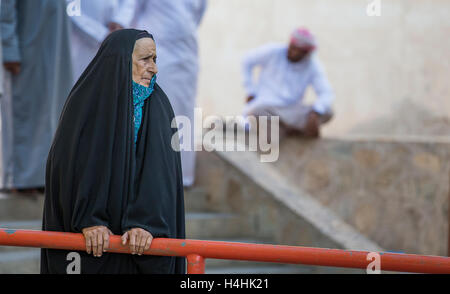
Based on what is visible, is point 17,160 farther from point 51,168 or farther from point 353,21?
point 353,21

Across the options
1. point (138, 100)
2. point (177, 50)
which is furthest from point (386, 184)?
point (138, 100)

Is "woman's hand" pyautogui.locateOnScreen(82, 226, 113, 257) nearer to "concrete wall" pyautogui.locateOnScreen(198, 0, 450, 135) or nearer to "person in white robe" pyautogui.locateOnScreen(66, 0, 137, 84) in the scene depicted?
"person in white robe" pyautogui.locateOnScreen(66, 0, 137, 84)

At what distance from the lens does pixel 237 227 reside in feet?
15.5

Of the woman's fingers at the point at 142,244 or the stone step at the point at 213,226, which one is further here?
the stone step at the point at 213,226

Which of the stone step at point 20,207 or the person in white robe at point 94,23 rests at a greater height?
the person in white robe at point 94,23

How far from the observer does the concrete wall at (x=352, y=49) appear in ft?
32.9

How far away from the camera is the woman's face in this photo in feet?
7.57

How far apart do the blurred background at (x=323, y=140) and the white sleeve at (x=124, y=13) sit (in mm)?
11

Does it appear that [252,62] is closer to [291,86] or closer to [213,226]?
[291,86]

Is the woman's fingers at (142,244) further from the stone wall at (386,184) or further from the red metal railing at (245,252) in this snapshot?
the stone wall at (386,184)

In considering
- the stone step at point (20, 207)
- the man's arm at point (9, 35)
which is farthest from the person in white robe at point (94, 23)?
the stone step at point (20, 207)

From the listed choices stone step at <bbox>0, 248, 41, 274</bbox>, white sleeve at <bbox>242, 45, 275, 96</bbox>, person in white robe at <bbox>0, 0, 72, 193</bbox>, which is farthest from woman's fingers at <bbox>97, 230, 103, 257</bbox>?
white sleeve at <bbox>242, 45, 275, 96</bbox>

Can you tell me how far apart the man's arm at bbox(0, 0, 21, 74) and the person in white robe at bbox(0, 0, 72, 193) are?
71 mm

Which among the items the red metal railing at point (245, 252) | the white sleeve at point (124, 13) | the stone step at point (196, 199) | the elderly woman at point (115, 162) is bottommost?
the stone step at point (196, 199)
